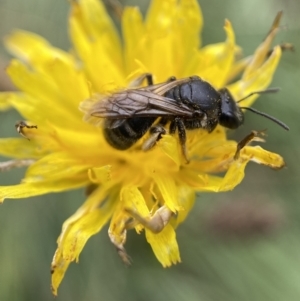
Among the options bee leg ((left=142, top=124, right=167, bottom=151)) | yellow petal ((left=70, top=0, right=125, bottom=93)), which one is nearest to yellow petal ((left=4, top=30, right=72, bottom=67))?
yellow petal ((left=70, top=0, right=125, bottom=93))

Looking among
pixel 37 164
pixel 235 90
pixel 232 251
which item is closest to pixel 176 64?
→ pixel 235 90

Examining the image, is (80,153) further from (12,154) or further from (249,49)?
(249,49)

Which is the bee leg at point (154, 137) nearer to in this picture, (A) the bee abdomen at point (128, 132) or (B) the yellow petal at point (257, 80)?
(A) the bee abdomen at point (128, 132)

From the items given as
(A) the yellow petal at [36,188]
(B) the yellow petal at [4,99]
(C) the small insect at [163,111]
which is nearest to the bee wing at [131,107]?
(C) the small insect at [163,111]

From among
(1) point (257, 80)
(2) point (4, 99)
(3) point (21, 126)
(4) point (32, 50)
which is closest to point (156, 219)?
(3) point (21, 126)

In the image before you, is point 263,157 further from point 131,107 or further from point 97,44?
point 97,44
